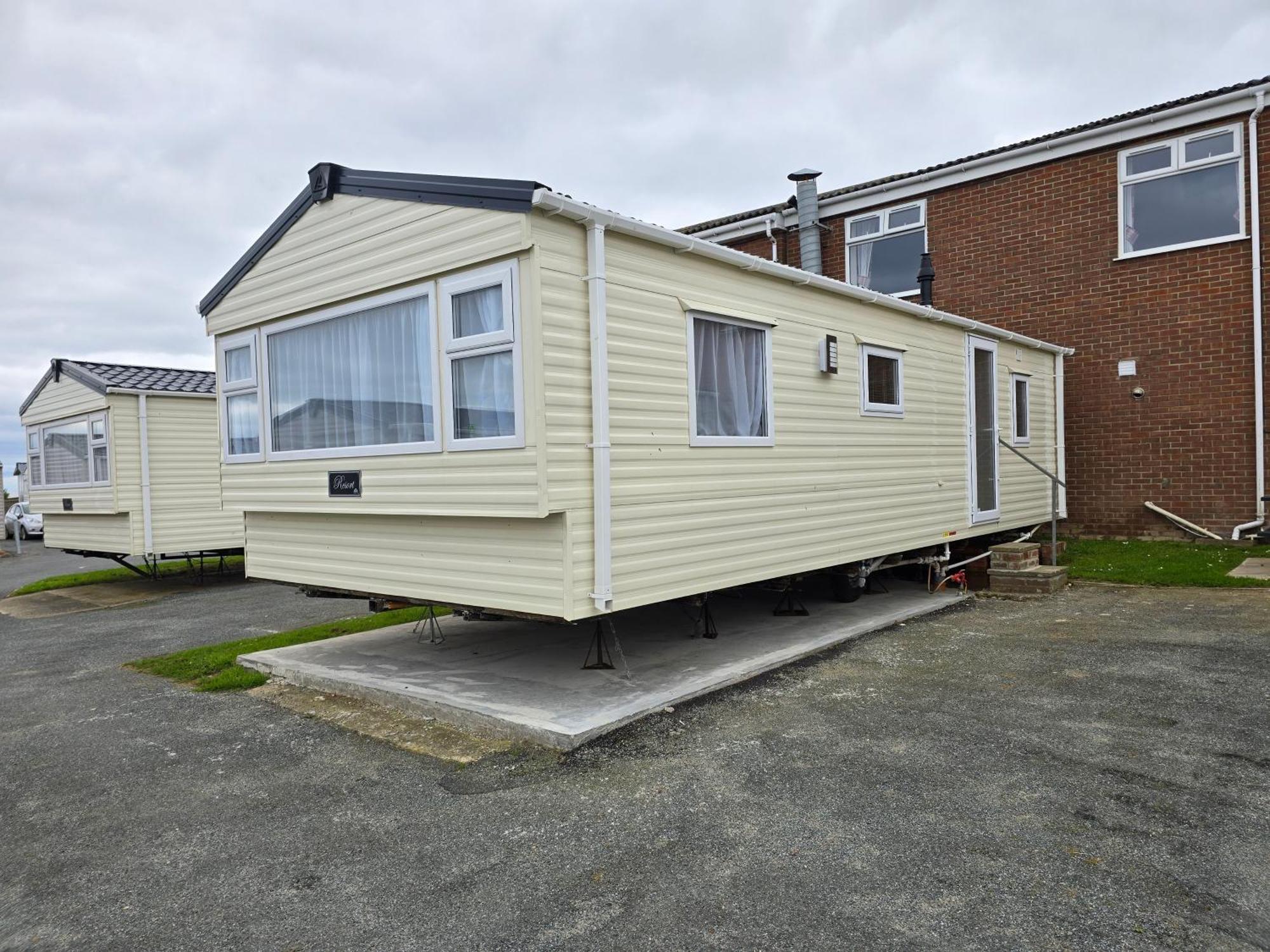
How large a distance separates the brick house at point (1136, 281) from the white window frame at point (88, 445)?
38.8ft

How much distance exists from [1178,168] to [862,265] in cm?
437

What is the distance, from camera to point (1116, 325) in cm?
1103

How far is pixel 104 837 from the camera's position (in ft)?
11.3

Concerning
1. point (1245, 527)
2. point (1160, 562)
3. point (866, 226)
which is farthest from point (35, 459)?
point (1245, 527)

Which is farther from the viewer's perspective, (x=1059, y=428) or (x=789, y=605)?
(x=1059, y=428)

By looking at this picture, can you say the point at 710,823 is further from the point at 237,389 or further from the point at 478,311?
the point at 237,389

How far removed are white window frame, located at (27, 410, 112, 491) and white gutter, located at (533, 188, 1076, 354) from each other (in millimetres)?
9186

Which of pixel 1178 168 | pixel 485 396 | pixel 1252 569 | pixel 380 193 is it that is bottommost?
pixel 1252 569

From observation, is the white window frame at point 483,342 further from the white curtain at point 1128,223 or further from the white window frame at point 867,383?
the white curtain at point 1128,223

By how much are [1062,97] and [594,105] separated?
27.9 feet

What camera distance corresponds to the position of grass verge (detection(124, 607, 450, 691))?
236 inches

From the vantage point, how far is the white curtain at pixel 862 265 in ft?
44.0

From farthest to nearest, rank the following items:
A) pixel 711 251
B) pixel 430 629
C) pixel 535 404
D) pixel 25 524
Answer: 1. pixel 25 524
2. pixel 430 629
3. pixel 711 251
4. pixel 535 404

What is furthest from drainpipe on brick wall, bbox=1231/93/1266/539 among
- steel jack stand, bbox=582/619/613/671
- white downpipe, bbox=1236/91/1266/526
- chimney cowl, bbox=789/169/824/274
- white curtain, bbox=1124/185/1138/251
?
steel jack stand, bbox=582/619/613/671
